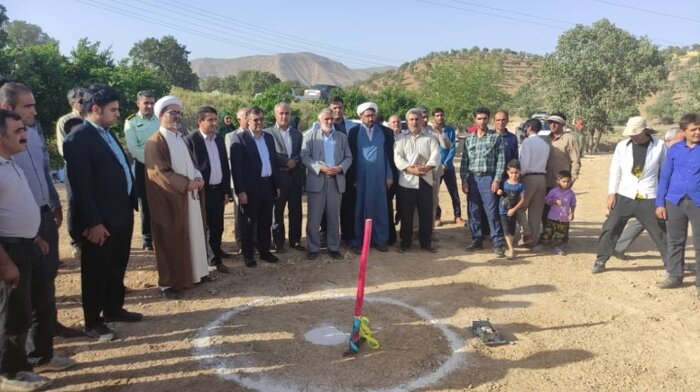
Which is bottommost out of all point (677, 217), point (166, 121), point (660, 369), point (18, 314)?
point (660, 369)

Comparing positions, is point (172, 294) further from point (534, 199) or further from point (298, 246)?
point (534, 199)

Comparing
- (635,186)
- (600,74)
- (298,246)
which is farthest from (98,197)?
(600,74)

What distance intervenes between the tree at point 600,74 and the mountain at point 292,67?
103m

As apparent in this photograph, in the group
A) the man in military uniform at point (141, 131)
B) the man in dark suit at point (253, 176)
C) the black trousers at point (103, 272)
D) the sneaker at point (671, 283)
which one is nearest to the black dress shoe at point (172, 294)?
the black trousers at point (103, 272)

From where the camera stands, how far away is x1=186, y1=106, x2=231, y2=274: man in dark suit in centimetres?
566

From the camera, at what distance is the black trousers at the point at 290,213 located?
660 cm

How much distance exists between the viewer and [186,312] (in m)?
4.81

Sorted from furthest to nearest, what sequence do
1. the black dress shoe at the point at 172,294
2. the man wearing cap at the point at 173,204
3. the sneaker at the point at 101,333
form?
the black dress shoe at the point at 172,294 < the man wearing cap at the point at 173,204 < the sneaker at the point at 101,333

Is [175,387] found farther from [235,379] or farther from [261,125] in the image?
[261,125]

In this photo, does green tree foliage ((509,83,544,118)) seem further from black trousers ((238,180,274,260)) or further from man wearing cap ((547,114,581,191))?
black trousers ((238,180,274,260))

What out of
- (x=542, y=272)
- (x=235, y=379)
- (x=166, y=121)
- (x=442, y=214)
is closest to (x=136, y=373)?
(x=235, y=379)

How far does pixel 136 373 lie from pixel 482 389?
2.53 m

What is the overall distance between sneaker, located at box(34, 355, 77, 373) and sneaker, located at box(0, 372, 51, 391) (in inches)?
6.4

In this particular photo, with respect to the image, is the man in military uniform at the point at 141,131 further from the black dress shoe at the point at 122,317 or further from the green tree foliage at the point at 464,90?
the green tree foliage at the point at 464,90
